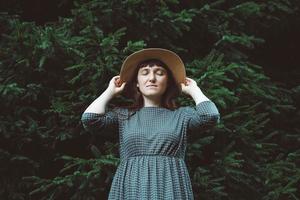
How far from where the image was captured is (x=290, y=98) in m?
5.30

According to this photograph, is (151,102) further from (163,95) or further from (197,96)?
(197,96)

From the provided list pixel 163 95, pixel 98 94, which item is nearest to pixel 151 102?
pixel 163 95

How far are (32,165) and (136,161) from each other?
5.04 feet

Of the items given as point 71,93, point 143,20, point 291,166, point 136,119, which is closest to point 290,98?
point 291,166

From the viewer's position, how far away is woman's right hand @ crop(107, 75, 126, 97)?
3.40m

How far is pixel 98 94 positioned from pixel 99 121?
1.12 metres

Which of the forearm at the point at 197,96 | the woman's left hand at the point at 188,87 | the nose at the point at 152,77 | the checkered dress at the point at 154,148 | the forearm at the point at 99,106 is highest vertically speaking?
the nose at the point at 152,77

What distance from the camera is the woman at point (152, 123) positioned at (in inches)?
121

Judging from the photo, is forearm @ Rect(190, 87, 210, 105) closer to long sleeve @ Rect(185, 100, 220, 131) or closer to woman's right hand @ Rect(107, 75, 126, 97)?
long sleeve @ Rect(185, 100, 220, 131)

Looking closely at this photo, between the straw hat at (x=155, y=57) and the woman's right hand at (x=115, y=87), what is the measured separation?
25 mm

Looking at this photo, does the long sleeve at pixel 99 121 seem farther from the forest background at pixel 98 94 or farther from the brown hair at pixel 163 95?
the forest background at pixel 98 94

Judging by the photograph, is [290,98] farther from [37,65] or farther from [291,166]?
[37,65]

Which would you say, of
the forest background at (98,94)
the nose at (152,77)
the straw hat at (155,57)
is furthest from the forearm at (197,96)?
the forest background at (98,94)

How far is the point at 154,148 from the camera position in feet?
10.3
